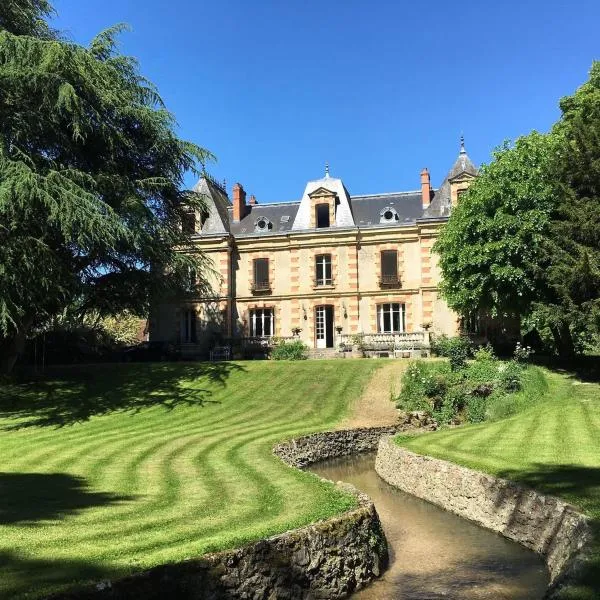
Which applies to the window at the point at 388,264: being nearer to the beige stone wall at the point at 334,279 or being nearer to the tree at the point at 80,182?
the beige stone wall at the point at 334,279

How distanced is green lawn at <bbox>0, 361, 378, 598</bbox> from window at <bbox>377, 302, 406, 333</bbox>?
7.82m

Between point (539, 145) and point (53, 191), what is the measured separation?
17.8m

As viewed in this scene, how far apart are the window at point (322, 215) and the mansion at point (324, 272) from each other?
0.06 metres

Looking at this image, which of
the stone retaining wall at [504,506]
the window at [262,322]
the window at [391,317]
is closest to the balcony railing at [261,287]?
the window at [262,322]

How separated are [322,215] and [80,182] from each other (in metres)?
17.8

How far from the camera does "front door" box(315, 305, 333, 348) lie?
106 feet

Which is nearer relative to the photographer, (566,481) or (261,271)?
(566,481)

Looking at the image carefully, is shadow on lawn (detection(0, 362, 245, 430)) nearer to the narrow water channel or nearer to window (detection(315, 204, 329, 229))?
the narrow water channel

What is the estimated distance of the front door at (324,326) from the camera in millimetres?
32438

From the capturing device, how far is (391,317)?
1248 inches

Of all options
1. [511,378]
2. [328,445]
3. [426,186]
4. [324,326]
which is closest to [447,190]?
[426,186]

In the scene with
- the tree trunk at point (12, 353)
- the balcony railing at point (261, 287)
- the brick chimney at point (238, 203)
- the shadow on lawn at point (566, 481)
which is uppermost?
the brick chimney at point (238, 203)

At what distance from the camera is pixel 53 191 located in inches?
646

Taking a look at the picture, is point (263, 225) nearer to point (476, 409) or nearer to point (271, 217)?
point (271, 217)
